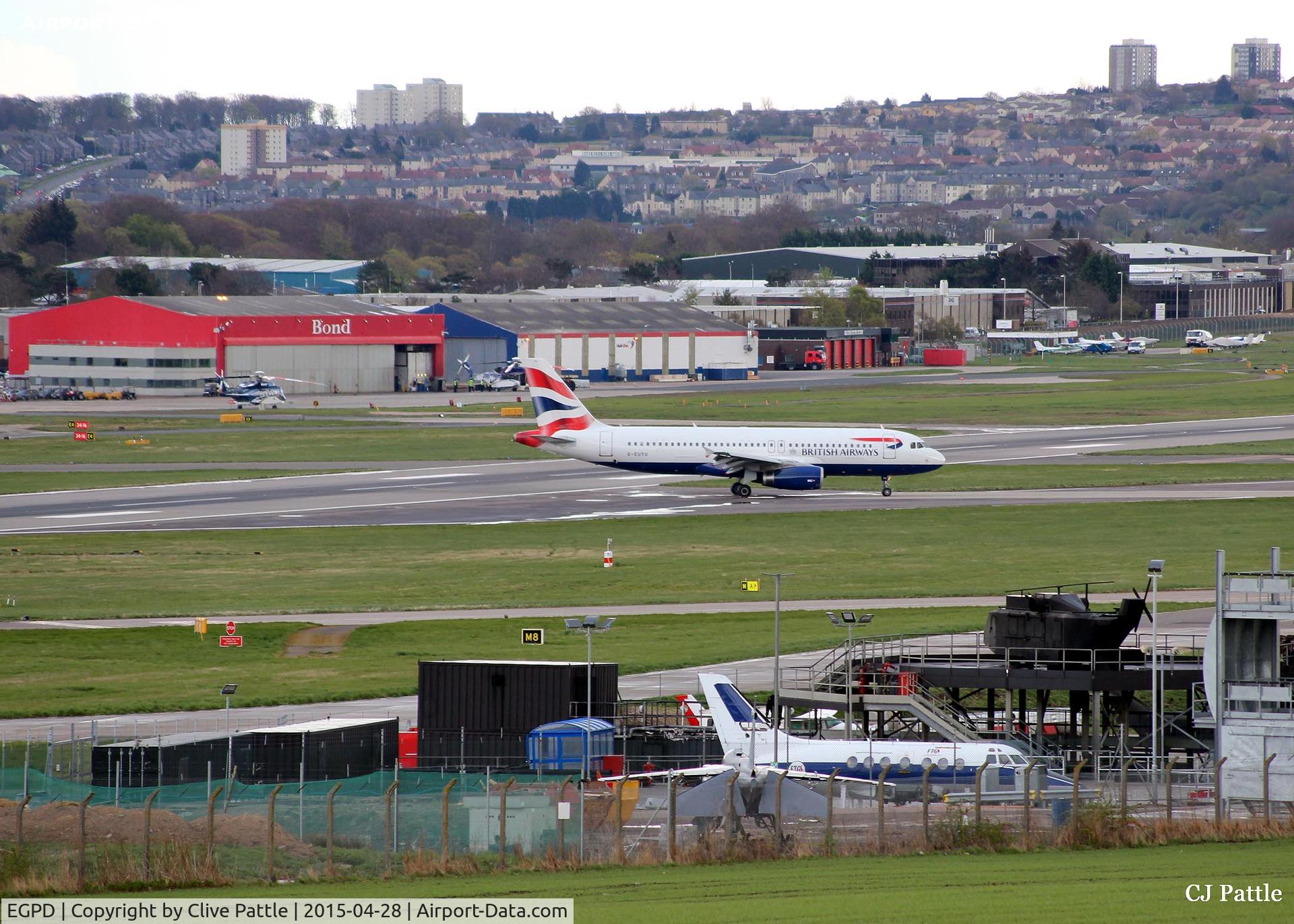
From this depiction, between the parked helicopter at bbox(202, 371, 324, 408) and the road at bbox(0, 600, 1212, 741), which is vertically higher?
the parked helicopter at bbox(202, 371, 324, 408)

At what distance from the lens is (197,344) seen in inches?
7239

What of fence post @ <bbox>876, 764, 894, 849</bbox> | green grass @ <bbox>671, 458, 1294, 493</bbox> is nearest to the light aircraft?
fence post @ <bbox>876, 764, 894, 849</bbox>

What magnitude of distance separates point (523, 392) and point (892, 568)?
399 feet

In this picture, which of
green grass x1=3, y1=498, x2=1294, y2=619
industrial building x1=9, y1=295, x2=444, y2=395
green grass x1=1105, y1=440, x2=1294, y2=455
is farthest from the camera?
industrial building x1=9, y1=295, x2=444, y2=395

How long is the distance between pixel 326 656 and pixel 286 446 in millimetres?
75784

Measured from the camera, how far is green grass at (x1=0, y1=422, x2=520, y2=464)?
402 feet

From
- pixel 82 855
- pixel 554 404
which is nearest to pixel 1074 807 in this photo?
pixel 82 855

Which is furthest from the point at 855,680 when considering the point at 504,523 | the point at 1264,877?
the point at 504,523

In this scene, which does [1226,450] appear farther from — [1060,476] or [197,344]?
[197,344]

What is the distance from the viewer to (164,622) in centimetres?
6278

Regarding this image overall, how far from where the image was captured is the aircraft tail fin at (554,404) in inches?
4028

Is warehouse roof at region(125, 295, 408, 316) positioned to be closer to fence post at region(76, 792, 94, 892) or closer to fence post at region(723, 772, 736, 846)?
fence post at region(76, 792, 94, 892)

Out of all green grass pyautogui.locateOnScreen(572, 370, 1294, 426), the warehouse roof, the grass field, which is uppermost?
the warehouse roof

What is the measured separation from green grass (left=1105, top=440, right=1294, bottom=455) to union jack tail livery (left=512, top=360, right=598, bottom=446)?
143ft
